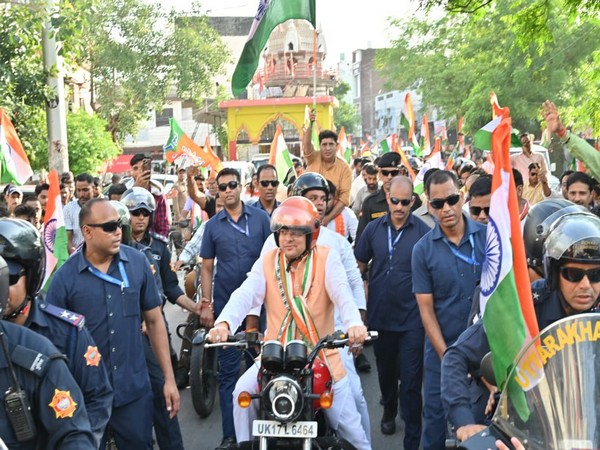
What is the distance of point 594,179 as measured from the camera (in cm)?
809

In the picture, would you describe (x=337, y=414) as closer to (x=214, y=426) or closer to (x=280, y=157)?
(x=214, y=426)

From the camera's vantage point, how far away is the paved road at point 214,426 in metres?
6.77

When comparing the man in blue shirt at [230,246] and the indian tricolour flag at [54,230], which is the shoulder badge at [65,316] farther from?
the man in blue shirt at [230,246]

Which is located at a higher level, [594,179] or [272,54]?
[272,54]

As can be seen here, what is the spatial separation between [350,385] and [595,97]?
877cm

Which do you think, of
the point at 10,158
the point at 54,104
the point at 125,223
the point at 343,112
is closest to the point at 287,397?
the point at 125,223

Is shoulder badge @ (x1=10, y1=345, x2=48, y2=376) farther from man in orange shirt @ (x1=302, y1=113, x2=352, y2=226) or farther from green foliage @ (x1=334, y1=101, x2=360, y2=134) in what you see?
green foliage @ (x1=334, y1=101, x2=360, y2=134)

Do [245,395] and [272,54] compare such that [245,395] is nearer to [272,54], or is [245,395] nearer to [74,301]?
[74,301]

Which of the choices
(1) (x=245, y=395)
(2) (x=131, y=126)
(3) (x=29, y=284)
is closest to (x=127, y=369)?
(1) (x=245, y=395)

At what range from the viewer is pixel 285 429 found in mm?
3934

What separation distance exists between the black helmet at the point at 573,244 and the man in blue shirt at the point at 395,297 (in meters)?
2.84

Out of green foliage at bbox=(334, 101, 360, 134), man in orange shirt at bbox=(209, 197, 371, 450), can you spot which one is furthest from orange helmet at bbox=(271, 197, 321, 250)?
green foliage at bbox=(334, 101, 360, 134)

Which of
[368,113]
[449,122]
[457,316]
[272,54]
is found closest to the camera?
[457,316]

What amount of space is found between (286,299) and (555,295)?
170 centimetres
